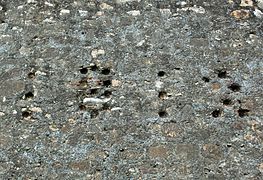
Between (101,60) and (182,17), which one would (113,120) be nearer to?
(101,60)

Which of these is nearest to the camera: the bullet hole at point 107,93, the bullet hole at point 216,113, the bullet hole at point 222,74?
the bullet hole at point 216,113

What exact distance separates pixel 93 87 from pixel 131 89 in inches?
12.0

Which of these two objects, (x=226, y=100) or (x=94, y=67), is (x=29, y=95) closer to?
(x=94, y=67)

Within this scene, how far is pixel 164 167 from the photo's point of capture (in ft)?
12.6

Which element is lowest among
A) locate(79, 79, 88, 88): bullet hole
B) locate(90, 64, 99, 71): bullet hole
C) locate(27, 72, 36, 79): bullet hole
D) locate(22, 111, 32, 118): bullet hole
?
locate(22, 111, 32, 118): bullet hole

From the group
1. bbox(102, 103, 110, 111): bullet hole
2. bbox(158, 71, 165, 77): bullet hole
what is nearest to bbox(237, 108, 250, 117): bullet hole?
bbox(158, 71, 165, 77): bullet hole

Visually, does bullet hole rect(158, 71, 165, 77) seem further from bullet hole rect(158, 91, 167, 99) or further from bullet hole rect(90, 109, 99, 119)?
bullet hole rect(90, 109, 99, 119)

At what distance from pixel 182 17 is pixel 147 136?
3.92 feet

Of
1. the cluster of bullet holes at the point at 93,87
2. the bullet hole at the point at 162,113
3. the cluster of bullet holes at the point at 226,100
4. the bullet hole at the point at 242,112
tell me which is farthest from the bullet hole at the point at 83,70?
the bullet hole at the point at 242,112

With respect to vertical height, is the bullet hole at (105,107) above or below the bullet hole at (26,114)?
above

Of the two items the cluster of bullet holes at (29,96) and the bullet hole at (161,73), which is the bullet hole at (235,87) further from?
the cluster of bullet holes at (29,96)

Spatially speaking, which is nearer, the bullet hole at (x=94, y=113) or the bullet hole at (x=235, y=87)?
the bullet hole at (x=94, y=113)

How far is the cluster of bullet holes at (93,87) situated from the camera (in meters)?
4.14

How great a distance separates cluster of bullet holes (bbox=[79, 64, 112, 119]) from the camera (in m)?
4.14
